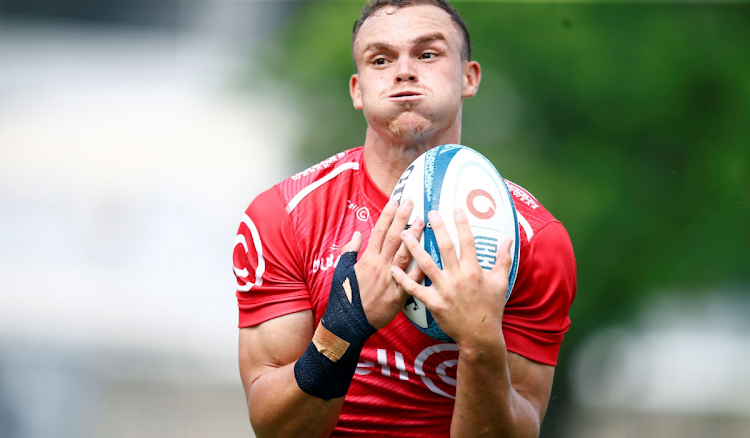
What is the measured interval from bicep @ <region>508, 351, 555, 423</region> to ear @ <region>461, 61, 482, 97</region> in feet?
3.77

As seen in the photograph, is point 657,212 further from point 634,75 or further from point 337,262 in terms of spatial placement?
point 337,262

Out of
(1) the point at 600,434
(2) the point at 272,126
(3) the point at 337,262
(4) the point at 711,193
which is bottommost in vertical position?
(1) the point at 600,434

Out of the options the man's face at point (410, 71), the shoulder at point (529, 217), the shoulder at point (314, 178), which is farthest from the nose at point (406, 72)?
the shoulder at point (529, 217)

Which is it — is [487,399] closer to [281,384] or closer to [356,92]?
[281,384]

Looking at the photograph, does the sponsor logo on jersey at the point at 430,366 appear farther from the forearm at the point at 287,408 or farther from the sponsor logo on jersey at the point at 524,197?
the sponsor logo on jersey at the point at 524,197

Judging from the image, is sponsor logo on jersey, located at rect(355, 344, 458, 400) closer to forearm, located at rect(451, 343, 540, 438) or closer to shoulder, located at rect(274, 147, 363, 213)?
forearm, located at rect(451, 343, 540, 438)

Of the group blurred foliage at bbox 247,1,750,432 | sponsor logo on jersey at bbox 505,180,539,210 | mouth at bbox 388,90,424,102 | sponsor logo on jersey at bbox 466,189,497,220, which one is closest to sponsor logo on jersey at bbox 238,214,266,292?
mouth at bbox 388,90,424,102

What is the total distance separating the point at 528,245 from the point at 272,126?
6251 millimetres

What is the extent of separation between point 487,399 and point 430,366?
1.49 feet

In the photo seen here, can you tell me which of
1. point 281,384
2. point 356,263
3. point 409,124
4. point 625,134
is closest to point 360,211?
point 409,124

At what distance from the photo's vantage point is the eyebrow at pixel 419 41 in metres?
3.05

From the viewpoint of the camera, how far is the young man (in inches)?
109

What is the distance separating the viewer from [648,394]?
7.95 meters

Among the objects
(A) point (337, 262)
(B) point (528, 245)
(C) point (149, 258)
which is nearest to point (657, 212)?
(B) point (528, 245)
